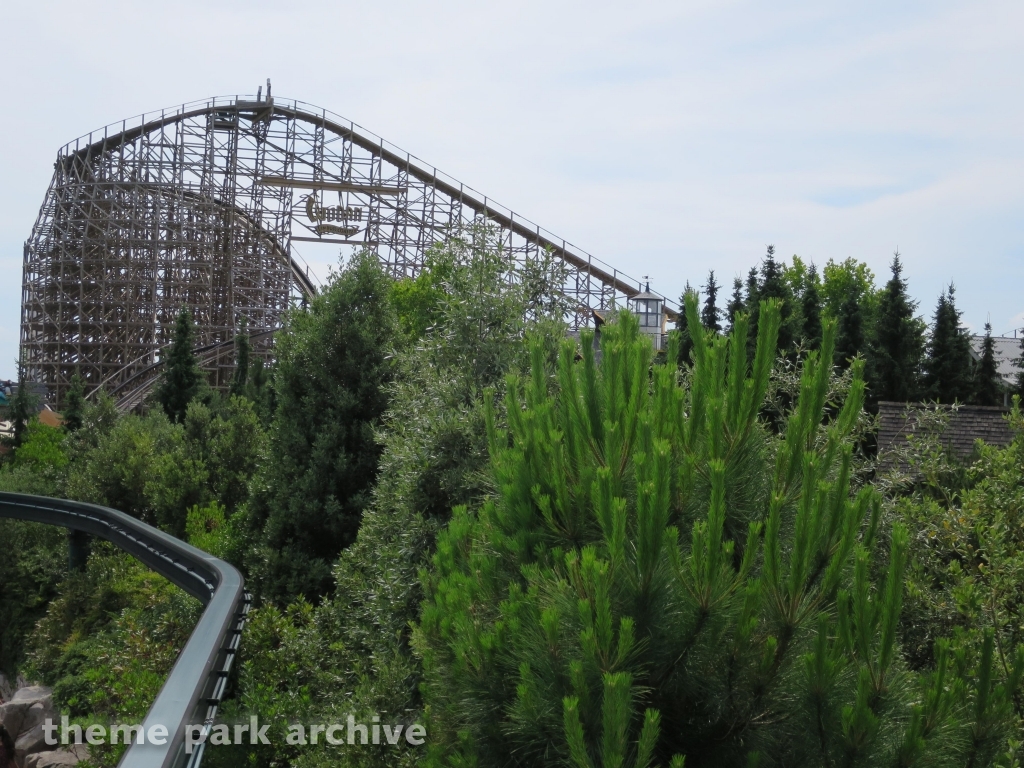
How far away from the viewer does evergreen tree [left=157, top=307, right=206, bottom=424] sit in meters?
30.9

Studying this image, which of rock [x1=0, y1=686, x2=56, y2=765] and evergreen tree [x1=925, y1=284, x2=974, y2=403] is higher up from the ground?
evergreen tree [x1=925, y1=284, x2=974, y2=403]

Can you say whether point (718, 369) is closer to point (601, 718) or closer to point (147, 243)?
point (601, 718)

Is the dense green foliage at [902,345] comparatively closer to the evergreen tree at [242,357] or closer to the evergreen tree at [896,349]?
the evergreen tree at [896,349]

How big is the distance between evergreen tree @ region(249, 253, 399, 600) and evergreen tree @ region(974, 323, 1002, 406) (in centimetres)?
2367

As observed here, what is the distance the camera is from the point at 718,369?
357 centimetres

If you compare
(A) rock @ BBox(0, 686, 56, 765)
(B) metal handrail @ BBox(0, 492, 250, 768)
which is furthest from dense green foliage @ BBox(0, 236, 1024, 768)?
(A) rock @ BBox(0, 686, 56, 765)

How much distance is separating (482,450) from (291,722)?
8.73 ft

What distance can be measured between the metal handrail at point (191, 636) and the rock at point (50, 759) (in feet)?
12.4

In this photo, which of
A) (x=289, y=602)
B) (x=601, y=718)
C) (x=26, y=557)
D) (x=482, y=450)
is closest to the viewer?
(x=601, y=718)

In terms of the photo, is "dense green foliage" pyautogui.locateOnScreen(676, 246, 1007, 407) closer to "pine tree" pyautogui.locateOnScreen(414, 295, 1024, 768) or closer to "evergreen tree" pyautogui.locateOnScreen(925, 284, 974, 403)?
"evergreen tree" pyautogui.locateOnScreen(925, 284, 974, 403)

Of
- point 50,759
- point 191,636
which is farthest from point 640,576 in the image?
point 50,759

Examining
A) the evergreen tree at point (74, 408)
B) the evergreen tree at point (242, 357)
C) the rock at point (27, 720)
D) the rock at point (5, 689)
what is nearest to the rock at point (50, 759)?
the rock at point (27, 720)

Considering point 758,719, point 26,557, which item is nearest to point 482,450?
point 758,719

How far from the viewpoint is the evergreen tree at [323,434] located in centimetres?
1033
